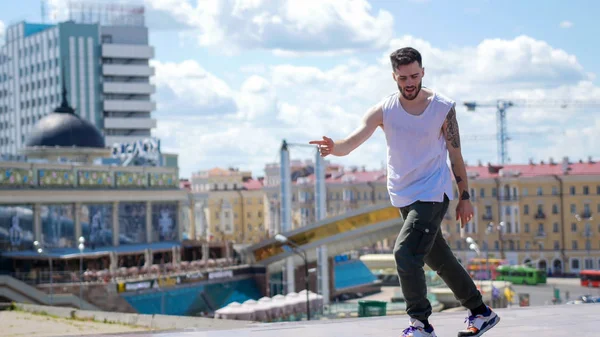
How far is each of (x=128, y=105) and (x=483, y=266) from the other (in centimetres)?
5196

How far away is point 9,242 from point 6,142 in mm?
83160

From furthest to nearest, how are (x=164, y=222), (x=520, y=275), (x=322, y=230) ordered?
(x=520, y=275) < (x=164, y=222) < (x=322, y=230)

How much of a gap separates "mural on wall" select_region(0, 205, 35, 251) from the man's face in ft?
160

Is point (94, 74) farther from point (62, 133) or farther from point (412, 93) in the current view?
point (412, 93)

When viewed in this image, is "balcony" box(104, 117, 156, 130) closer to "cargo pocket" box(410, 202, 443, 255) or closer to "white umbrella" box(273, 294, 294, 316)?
"white umbrella" box(273, 294, 294, 316)

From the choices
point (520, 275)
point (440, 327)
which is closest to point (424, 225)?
point (440, 327)

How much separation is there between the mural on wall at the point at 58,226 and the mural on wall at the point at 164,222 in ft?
26.6

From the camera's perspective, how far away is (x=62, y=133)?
6388 centimetres

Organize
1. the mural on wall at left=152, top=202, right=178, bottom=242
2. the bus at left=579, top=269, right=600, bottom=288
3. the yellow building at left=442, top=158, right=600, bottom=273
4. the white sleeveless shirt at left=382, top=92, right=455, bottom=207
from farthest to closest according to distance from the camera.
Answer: the yellow building at left=442, top=158, right=600, bottom=273, the bus at left=579, top=269, right=600, bottom=288, the mural on wall at left=152, top=202, right=178, bottom=242, the white sleeveless shirt at left=382, top=92, right=455, bottom=207

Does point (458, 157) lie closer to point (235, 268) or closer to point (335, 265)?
point (235, 268)

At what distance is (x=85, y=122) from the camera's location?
2571 inches

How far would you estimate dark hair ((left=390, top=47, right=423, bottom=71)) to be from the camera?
7797 mm

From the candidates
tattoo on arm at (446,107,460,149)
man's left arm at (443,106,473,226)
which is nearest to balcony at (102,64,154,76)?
man's left arm at (443,106,473,226)

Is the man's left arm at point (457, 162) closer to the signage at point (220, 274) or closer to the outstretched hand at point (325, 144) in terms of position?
the outstretched hand at point (325, 144)
